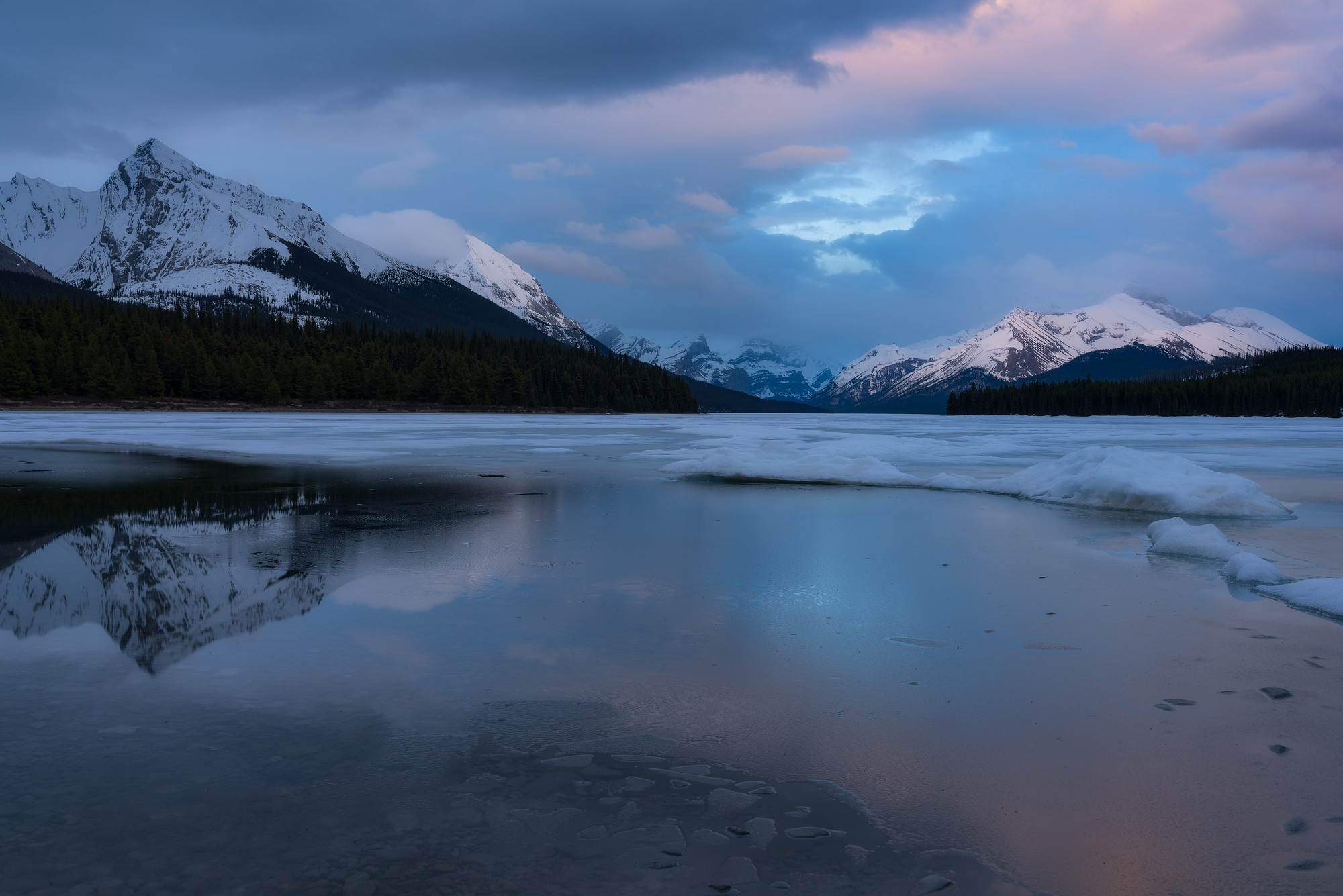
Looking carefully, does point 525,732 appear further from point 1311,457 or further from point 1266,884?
point 1311,457

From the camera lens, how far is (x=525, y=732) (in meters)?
5.29

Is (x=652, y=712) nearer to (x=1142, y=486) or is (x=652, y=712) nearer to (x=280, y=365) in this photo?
(x=1142, y=486)

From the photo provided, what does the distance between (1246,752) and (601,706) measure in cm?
428

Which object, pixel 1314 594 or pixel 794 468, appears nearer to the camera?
pixel 1314 594

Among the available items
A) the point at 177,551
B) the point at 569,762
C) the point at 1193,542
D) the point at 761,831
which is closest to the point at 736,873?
the point at 761,831

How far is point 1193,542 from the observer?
1152 cm

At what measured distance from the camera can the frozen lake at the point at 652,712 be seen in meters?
3.86

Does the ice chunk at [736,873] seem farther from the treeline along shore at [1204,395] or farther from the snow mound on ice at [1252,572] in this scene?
the treeline along shore at [1204,395]

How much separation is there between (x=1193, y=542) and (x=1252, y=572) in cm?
190

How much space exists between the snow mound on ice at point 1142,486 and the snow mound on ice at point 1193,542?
4344 mm

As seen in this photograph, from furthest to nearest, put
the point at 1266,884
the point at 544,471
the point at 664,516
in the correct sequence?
1. the point at 544,471
2. the point at 664,516
3. the point at 1266,884

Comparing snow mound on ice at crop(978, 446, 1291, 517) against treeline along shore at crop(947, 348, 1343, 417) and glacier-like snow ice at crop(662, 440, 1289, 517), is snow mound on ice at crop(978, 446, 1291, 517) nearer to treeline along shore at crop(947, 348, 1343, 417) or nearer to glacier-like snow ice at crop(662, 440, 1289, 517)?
glacier-like snow ice at crop(662, 440, 1289, 517)

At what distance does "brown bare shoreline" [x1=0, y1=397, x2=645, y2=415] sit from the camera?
92.6 m

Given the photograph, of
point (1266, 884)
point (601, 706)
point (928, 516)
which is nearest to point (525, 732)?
point (601, 706)
